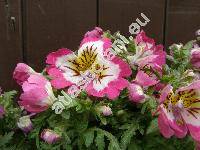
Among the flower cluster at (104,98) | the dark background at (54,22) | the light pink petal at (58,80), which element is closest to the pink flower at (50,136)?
the flower cluster at (104,98)

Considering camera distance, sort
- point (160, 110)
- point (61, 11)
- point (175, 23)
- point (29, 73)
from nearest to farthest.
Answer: point (160, 110)
point (29, 73)
point (61, 11)
point (175, 23)

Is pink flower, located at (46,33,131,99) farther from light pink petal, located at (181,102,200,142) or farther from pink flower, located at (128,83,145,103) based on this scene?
light pink petal, located at (181,102,200,142)

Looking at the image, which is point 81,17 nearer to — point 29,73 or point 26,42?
point 26,42

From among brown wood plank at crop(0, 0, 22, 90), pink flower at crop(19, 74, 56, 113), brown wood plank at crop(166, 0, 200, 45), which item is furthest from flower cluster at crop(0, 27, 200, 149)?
brown wood plank at crop(166, 0, 200, 45)

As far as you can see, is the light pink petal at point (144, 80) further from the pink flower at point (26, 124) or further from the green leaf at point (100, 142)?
the pink flower at point (26, 124)

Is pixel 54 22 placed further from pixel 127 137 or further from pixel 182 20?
pixel 127 137

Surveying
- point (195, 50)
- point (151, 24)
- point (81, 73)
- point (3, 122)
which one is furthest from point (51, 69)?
point (151, 24)
